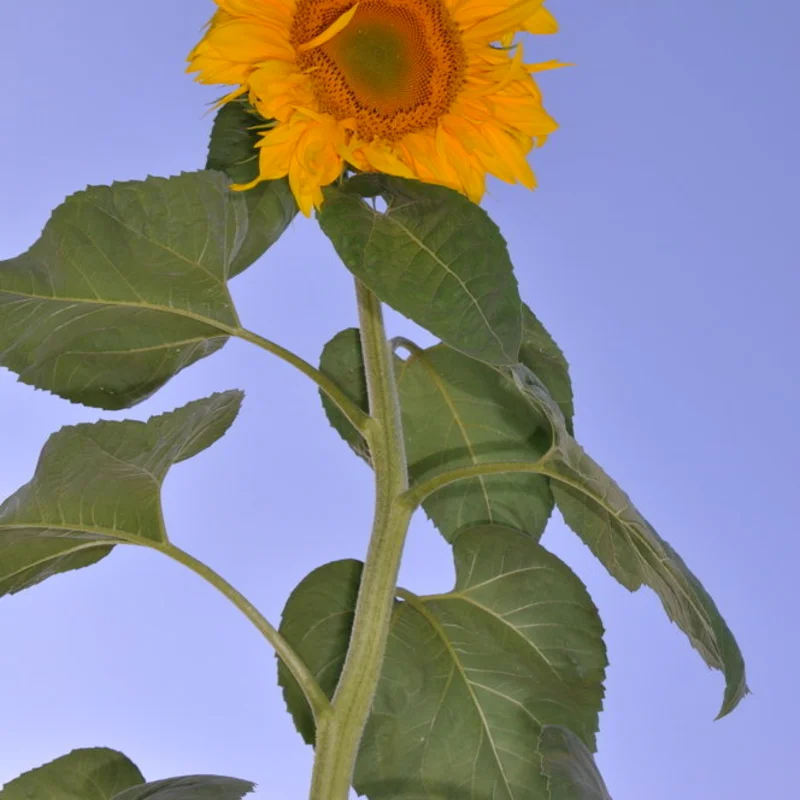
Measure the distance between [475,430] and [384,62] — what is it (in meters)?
0.31

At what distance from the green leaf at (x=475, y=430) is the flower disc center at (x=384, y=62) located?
24 centimetres

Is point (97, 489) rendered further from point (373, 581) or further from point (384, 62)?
point (384, 62)

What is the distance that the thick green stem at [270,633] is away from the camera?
714mm

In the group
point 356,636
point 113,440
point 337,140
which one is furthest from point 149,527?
point 337,140

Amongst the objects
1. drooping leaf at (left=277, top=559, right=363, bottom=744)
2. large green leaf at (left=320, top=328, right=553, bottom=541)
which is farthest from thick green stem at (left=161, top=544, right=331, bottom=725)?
large green leaf at (left=320, top=328, right=553, bottom=541)

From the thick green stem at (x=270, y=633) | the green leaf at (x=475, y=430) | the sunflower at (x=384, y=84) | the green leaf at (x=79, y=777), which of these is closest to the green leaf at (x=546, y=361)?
the green leaf at (x=475, y=430)

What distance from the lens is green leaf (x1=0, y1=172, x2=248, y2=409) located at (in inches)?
27.9

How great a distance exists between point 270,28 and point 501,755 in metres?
0.51

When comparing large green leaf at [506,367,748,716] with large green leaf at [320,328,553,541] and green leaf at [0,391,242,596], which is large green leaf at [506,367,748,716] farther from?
green leaf at [0,391,242,596]

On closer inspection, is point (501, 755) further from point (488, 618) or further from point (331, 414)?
point (331, 414)

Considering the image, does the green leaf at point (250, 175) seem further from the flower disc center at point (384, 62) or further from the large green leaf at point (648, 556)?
the large green leaf at point (648, 556)

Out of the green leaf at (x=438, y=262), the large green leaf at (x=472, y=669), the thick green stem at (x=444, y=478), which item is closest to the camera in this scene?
the green leaf at (x=438, y=262)

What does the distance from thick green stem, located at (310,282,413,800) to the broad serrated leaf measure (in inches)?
2.0

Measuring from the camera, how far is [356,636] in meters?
0.73
